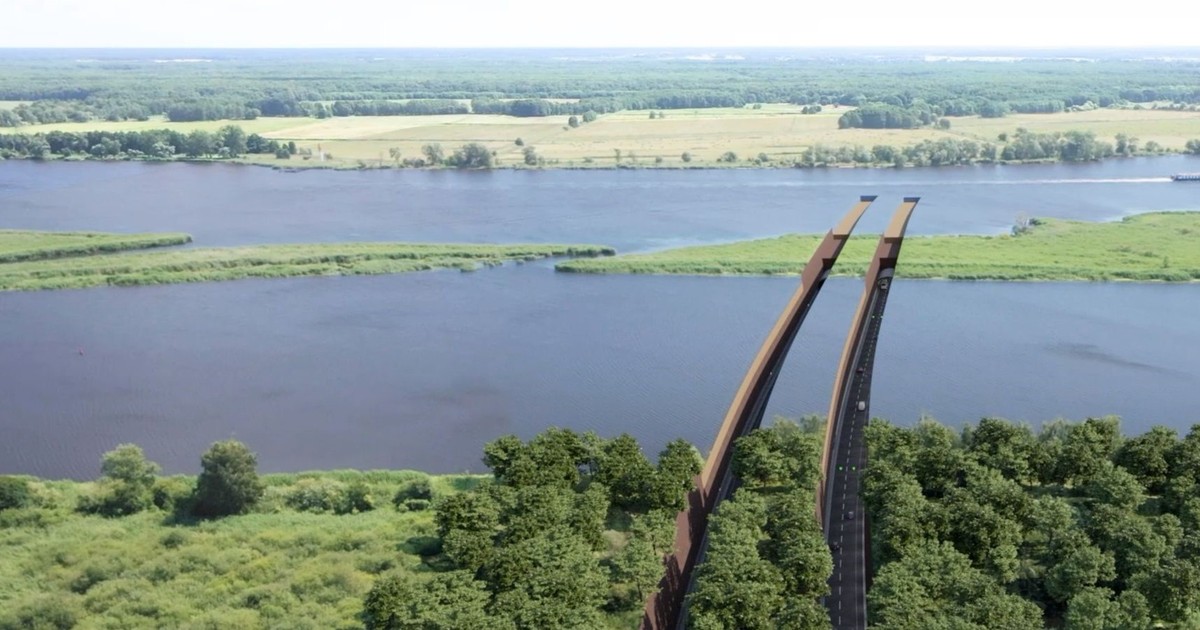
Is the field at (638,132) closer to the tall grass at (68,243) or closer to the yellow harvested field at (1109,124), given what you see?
the yellow harvested field at (1109,124)

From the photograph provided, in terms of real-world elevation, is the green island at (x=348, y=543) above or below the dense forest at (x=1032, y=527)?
below

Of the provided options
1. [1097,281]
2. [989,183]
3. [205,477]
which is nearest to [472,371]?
[205,477]

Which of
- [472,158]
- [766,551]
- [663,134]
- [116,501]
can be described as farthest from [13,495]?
[663,134]

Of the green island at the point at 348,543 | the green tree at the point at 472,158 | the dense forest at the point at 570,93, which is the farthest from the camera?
the dense forest at the point at 570,93

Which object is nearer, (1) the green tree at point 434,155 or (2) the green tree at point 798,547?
(2) the green tree at point 798,547

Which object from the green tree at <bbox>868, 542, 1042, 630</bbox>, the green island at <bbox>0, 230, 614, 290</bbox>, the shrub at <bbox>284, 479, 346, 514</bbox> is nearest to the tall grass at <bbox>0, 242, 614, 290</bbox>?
the green island at <bbox>0, 230, 614, 290</bbox>

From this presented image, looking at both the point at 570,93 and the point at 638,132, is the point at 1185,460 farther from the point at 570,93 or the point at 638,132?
the point at 570,93

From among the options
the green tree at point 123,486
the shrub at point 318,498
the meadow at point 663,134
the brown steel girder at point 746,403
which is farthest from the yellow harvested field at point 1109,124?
the green tree at point 123,486
